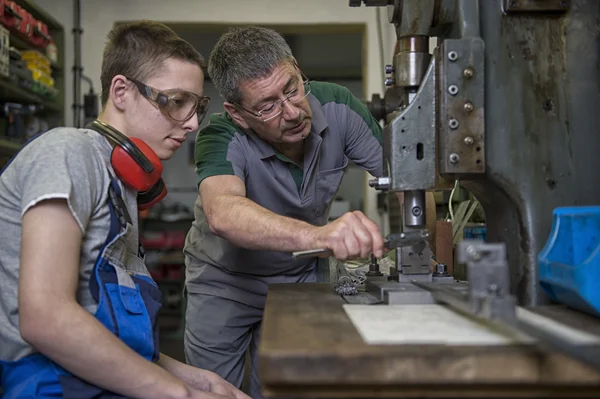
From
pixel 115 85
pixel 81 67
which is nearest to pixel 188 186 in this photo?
pixel 81 67

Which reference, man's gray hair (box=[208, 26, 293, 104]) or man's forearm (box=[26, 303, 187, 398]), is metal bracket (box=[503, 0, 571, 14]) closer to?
man's gray hair (box=[208, 26, 293, 104])

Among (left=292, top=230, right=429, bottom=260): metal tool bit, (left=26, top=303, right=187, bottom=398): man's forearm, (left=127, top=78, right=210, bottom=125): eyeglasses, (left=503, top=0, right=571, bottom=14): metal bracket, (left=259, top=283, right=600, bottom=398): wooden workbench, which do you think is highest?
(left=503, top=0, right=571, bottom=14): metal bracket

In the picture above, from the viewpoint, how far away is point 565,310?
101 cm

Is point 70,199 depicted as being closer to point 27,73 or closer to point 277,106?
point 277,106

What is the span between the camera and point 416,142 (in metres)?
1.17

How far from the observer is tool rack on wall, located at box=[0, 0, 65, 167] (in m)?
3.11

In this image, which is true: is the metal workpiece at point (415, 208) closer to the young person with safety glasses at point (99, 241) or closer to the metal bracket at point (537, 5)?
the metal bracket at point (537, 5)

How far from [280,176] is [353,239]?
31.0 inches

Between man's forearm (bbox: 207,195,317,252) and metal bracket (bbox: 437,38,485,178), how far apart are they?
1.09 ft

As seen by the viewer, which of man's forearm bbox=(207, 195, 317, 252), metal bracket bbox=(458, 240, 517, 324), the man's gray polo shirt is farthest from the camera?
the man's gray polo shirt

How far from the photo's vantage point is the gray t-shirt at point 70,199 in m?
1.03

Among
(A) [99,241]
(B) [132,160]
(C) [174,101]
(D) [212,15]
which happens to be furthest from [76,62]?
(A) [99,241]

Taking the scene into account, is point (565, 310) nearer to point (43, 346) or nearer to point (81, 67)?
point (43, 346)

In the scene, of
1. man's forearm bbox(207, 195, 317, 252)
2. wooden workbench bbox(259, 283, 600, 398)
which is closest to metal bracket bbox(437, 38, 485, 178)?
man's forearm bbox(207, 195, 317, 252)
